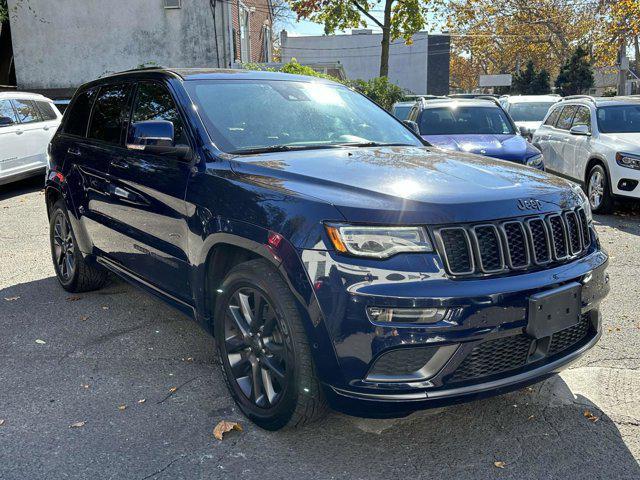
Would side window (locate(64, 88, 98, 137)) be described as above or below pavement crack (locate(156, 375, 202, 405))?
above

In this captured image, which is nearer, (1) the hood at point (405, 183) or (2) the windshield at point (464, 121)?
(1) the hood at point (405, 183)

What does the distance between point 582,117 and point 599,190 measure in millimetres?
1651

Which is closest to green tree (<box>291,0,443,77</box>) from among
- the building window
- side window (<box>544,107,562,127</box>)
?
the building window

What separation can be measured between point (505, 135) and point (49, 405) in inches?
315

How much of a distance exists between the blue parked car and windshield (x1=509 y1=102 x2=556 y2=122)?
5863mm

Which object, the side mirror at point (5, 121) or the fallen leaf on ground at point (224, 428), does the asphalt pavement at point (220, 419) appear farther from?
the side mirror at point (5, 121)

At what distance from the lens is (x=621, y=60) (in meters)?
32.9

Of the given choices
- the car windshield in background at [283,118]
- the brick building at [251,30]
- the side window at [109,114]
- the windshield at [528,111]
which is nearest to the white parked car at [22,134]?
the side window at [109,114]

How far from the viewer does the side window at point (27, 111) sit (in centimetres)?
1148

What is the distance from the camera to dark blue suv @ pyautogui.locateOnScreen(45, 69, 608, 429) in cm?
271

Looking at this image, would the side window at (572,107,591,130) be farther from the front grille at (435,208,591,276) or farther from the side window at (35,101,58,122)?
the side window at (35,101,58,122)

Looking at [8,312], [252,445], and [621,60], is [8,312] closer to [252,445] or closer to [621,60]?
[252,445]

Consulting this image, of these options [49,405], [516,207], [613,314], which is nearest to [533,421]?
[516,207]

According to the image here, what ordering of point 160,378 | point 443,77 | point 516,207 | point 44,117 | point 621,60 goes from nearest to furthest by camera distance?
point 516,207, point 160,378, point 44,117, point 621,60, point 443,77
